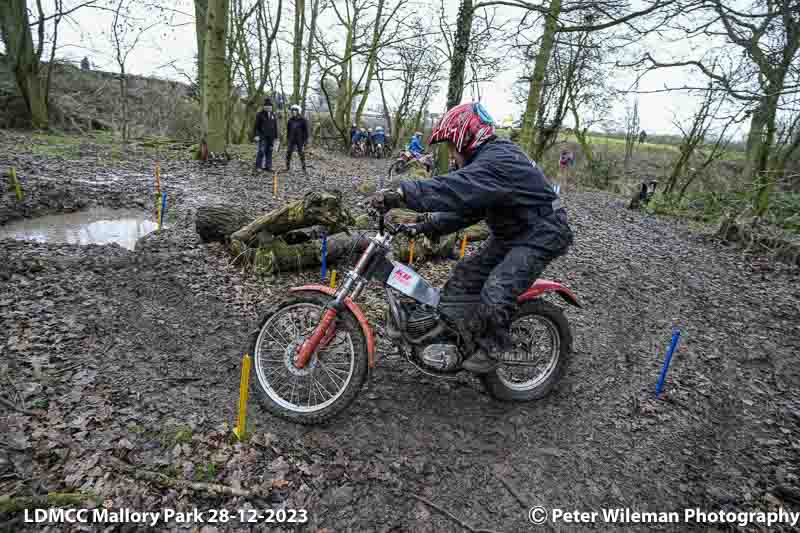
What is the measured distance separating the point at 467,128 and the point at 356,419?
221cm

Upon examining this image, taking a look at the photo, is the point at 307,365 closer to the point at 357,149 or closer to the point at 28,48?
the point at 28,48

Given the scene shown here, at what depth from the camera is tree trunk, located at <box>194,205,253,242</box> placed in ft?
19.6

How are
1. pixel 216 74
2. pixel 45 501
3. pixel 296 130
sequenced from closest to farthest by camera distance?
1. pixel 45 501
2. pixel 216 74
3. pixel 296 130

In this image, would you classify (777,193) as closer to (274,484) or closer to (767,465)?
(767,465)

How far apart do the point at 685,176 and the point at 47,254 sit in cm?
2287

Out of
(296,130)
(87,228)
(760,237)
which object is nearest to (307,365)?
(87,228)

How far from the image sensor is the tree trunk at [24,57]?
15539 mm

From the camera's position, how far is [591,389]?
12.7ft

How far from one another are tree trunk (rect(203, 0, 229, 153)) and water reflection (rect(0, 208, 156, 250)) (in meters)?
6.55

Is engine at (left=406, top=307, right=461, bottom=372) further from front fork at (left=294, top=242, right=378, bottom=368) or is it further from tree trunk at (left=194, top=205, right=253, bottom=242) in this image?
tree trunk at (left=194, top=205, right=253, bottom=242)

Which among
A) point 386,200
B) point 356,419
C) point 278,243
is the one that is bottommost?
point 356,419

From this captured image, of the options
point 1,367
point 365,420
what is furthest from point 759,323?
point 1,367

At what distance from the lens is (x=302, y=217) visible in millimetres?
5336

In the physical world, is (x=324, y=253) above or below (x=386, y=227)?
below
